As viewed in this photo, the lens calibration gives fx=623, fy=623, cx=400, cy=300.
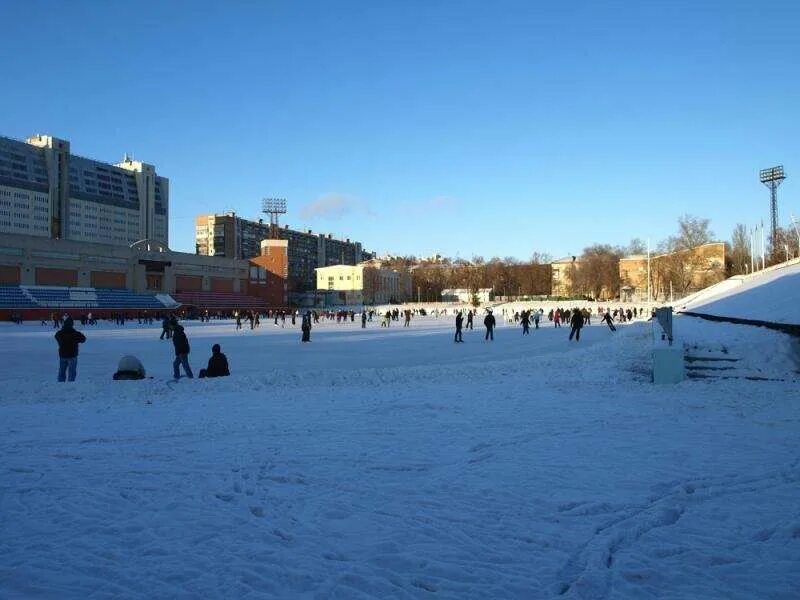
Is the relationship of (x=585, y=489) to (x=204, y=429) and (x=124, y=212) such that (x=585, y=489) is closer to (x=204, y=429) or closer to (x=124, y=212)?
(x=204, y=429)

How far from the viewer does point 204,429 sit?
7918 millimetres

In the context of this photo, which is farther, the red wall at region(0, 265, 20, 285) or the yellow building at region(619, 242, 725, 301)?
the yellow building at region(619, 242, 725, 301)

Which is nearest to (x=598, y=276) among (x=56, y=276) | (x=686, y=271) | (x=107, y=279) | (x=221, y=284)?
(x=686, y=271)

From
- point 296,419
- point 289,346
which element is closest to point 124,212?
point 289,346

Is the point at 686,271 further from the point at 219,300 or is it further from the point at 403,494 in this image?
the point at 403,494

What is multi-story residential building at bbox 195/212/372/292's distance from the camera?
128 m

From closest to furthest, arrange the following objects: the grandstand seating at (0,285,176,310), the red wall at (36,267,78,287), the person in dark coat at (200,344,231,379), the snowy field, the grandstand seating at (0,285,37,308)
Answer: the snowy field → the person in dark coat at (200,344,231,379) → the grandstand seating at (0,285,37,308) → the grandstand seating at (0,285,176,310) → the red wall at (36,267,78,287)

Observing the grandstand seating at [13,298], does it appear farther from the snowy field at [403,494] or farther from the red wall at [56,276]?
the snowy field at [403,494]

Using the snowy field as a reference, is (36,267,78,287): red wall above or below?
above

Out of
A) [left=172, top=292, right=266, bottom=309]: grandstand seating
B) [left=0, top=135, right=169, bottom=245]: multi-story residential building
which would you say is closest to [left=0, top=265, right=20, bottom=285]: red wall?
[left=172, top=292, right=266, bottom=309]: grandstand seating

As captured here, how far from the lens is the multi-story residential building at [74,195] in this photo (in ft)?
310

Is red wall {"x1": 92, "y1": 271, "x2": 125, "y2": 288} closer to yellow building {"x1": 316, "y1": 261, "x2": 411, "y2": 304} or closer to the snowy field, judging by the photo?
yellow building {"x1": 316, "y1": 261, "x2": 411, "y2": 304}

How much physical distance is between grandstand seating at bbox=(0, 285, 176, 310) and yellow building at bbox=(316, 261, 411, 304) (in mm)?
40728

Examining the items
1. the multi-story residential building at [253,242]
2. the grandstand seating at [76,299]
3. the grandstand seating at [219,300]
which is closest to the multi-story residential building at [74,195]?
the multi-story residential building at [253,242]
